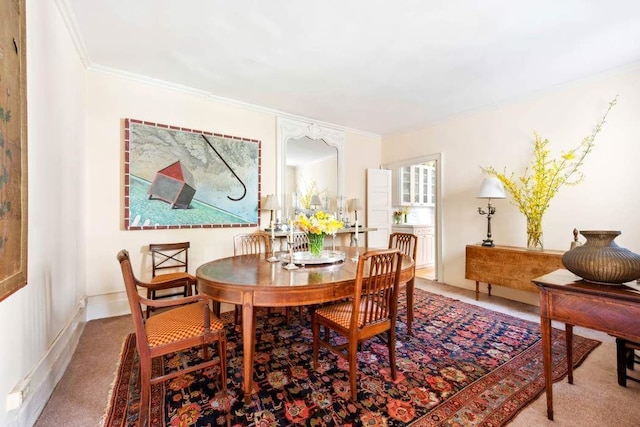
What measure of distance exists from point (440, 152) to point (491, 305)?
2.44 meters

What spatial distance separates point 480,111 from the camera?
4.05m

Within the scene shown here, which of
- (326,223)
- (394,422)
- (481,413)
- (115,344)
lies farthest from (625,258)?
(115,344)

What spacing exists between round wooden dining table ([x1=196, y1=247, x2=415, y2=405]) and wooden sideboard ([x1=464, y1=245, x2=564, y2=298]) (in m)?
1.98

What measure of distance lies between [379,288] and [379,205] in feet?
11.9

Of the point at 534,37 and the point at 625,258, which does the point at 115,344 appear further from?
the point at 534,37

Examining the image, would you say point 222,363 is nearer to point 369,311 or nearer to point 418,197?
point 369,311

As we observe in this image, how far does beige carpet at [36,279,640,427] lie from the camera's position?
1.55m

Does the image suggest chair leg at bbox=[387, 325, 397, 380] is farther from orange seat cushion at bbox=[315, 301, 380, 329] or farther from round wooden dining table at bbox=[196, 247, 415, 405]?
round wooden dining table at bbox=[196, 247, 415, 405]

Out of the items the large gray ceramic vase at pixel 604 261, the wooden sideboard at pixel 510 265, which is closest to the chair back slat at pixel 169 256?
the large gray ceramic vase at pixel 604 261

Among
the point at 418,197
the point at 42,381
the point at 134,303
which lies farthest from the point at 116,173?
the point at 418,197

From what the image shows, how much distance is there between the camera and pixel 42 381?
1.65 metres

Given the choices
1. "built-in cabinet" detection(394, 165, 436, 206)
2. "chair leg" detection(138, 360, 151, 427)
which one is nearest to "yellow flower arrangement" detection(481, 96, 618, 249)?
"built-in cabinet" detection(394, 165, 436, 206)

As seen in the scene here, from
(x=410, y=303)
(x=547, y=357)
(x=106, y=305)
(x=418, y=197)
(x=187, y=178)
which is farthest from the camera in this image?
(x=418, y=197)

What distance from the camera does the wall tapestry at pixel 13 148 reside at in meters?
1.20
